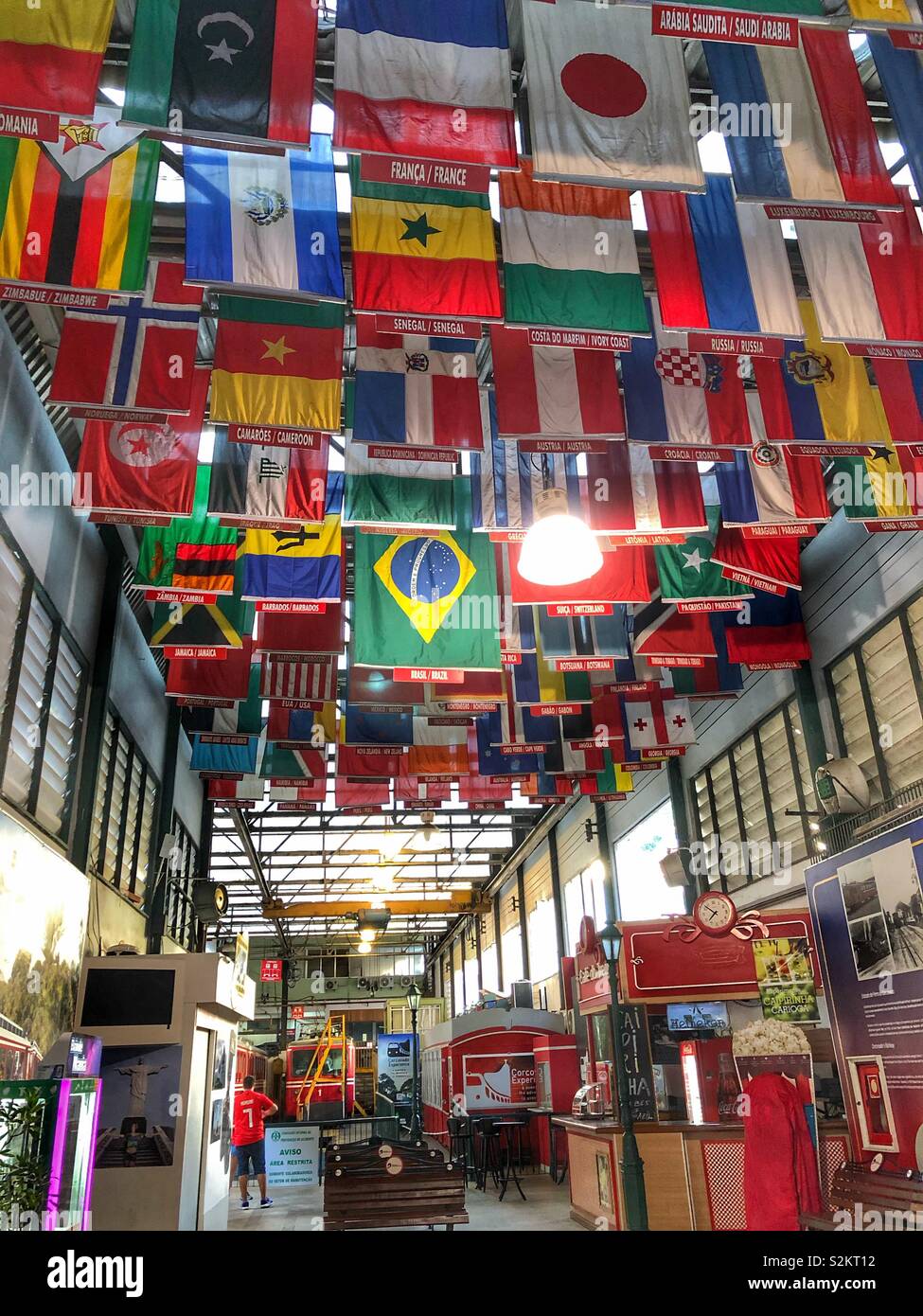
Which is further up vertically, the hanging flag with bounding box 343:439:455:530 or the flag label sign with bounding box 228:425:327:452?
the hanging flag with bounding box 343:439:455:530

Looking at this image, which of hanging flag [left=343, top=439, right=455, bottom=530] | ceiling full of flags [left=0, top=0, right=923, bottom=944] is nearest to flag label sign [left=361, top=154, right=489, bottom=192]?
ceiling full of flags [left=0, top=0, right=923, bottom=944]

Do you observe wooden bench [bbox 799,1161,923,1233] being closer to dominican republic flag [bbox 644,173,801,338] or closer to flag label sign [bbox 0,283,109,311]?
dominican republic flag [bbox 644,173,801,338]

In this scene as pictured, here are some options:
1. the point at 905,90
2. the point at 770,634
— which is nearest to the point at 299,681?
the point at 770,634

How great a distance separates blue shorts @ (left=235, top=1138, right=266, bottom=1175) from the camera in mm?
13945

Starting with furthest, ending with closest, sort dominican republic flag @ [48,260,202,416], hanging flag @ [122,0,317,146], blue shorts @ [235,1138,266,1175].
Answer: blue shorts @ [235,1138,266,1175] < dominican republic flag @ [48,260,202,416] < hanging flag @ [122,0,317,146]

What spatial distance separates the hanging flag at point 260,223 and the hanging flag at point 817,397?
369 cm

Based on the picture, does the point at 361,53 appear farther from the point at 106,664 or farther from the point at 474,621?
the point at 106,664

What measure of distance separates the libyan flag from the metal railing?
414cm

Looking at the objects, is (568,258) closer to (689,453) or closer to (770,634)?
(689,453)

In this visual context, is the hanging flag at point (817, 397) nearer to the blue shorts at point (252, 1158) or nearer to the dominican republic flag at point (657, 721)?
the dominican republic flag at point (657, 721)
